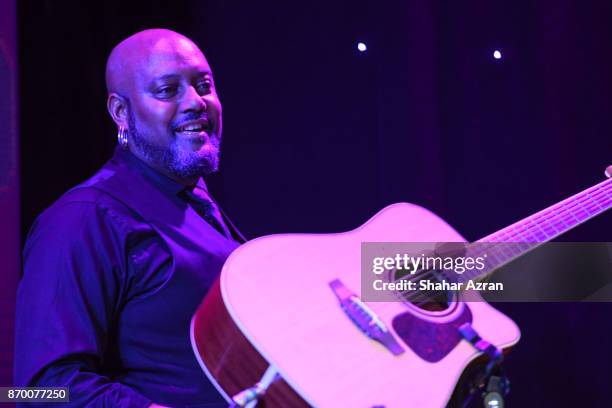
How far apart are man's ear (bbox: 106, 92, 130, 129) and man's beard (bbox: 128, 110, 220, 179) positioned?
0.03 meters

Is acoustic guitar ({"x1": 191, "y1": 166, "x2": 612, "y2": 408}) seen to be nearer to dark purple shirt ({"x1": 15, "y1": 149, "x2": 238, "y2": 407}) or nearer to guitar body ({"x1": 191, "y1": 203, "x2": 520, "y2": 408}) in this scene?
guitar body ({"x1": 191, "y1": 203, "x2": 520, "y2": 408})

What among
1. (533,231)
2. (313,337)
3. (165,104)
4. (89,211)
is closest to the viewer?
(313,337)

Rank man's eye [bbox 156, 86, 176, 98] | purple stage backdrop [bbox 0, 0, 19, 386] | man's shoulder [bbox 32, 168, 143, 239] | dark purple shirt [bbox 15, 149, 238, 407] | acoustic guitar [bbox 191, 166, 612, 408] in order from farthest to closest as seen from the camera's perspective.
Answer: purple stage backdrop [bbox 0, 0, 19, 386] < man's eye [bbox 156, 86, 176, 98] < man's shoulder [bbox 32, 168, 143, 239] < dark purple shirt [bbox 15, 149, 238, 407] < acoustic guitar [bbox 191, 166, 612, 408]

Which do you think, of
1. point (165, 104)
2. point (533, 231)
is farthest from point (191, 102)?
point (533, 231)

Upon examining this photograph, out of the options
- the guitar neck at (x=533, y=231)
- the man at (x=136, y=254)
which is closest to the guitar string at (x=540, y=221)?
the guitar neck at (x=533, y=231)

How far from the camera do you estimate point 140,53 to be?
5.32 feet

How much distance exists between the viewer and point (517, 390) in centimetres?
239

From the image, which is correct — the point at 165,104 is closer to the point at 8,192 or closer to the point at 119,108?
the point at 119,108

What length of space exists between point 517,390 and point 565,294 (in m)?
0.42

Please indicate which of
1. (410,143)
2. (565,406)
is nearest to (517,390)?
(565,406)

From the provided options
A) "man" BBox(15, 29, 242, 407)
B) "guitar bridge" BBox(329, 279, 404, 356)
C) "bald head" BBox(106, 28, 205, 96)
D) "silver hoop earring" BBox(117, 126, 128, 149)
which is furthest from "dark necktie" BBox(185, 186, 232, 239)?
"guitar bridge" BBox(329, 279, 404, 356)

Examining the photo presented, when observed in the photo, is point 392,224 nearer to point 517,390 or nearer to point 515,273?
point 515,273

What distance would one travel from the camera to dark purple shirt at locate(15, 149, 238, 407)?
123 centimetres

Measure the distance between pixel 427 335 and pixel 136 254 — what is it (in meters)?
0.64
